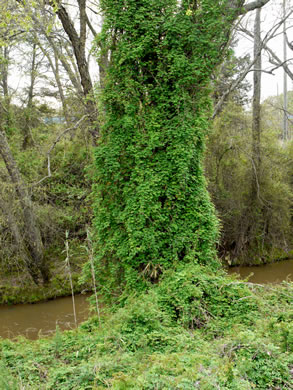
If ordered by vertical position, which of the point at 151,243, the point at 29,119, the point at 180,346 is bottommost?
the point at 180,346

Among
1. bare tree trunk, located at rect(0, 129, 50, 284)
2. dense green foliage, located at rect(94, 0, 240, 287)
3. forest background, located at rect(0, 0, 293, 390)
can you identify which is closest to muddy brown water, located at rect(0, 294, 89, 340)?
forest background, located at rect(0, 0, 293, 390)

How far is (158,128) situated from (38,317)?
6735 mm

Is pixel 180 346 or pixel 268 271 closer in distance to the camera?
pixel 180 346

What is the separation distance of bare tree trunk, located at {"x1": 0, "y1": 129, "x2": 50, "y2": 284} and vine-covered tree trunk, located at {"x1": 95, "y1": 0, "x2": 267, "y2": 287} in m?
4.63

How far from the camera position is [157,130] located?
6047mm

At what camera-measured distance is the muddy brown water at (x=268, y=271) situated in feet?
38.0

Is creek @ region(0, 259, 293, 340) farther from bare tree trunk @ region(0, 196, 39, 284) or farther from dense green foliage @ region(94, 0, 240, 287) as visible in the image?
dense green foliage @ region(94, 0, 240, 287)

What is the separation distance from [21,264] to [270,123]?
1127 cm

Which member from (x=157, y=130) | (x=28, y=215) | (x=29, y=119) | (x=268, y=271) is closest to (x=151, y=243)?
(x=157, y=130)

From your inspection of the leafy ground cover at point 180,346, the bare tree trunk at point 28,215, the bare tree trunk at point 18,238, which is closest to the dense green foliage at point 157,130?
the leafy ground cover at point 180,346

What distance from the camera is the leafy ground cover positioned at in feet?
9.02

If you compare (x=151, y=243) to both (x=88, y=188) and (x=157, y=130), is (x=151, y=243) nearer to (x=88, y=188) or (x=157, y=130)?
(x=157, y=130)

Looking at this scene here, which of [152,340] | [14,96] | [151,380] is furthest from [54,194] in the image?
[151,380]

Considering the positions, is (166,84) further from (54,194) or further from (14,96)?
(14,96)
